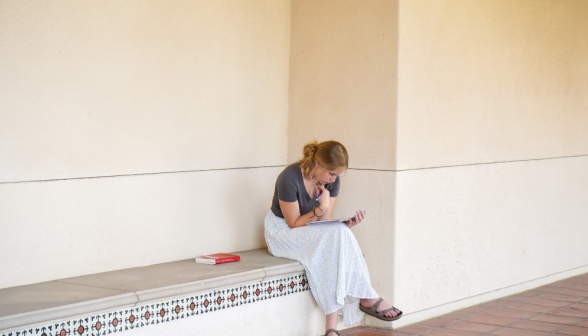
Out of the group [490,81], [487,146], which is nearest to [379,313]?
[487,146]

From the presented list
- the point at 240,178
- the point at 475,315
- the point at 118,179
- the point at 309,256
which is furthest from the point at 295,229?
the point at 475,315

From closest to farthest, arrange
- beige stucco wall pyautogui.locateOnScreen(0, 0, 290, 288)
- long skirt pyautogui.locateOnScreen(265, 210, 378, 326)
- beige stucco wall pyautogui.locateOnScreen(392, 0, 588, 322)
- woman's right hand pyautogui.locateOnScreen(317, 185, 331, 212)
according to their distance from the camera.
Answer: beige stucco wall pyautogui.locateOnScreen(0, 0, 290, 288)
long skirt pyautogui.locateOnScreen(265, 210, 378, 326)
woman's right hand pyautogui.locateOnScreen(317, 185, 331, 212)
beige stucco wall pyautogui.locateOnScreen(392, 0, 588, 322)

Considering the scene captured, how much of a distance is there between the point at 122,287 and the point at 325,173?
1.47m

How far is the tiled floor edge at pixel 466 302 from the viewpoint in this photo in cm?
457

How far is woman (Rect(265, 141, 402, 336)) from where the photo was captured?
400cm

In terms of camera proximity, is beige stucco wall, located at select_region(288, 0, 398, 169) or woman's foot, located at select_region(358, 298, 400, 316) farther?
beige stucco wall, located at select_region(288, 0, 398, 169)

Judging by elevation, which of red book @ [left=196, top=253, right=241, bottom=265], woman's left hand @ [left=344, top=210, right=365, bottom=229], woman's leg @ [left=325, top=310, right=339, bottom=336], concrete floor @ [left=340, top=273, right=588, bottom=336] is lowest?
concrete floor @ [left=340, top=273, right=588, bottom=336]

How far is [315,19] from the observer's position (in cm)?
498

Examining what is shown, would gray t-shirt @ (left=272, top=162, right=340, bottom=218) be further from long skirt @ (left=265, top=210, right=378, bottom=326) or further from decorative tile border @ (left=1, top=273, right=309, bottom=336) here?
decorative tile border @ (left=1, top=273, right=309, bottom=336)

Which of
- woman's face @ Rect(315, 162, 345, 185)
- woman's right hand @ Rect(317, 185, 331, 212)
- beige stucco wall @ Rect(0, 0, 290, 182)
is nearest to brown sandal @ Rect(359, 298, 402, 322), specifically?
woman's right hand @ Rect(317, 185, 331, 212)

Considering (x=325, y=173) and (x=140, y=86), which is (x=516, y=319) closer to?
(x=325, y=173)

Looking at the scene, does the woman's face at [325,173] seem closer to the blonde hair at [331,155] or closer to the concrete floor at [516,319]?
→ the blonde hair at [331,155]

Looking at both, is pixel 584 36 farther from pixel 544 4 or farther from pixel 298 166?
pixel 298 166

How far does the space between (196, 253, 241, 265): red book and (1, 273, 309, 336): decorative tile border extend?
38 centimetres
